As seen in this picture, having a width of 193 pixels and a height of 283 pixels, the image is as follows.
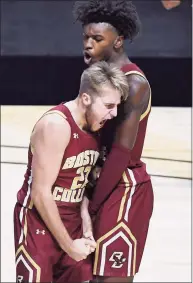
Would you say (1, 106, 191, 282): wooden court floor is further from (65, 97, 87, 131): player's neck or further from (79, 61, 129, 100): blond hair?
(79, 61, 129, 100): blond hair

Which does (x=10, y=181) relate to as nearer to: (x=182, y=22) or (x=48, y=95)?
(x=48, y=95)

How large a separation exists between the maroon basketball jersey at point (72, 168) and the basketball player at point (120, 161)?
0.07 meters

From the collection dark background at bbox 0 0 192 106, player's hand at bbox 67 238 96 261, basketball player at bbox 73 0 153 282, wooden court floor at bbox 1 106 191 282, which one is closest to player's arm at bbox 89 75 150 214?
basketball player at bbox 73 0 153 282

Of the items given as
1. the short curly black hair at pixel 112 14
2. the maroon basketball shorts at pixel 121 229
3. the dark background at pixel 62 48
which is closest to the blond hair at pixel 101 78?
the short curly black hair at pixel 112 14

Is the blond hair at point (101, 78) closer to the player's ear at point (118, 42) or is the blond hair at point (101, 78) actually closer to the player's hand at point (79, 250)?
the player's ear at point (118, 42)

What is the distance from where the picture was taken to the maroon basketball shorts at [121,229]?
2709mm

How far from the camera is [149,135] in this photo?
840 centimetres

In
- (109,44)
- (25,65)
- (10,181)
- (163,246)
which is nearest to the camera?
(109,44)

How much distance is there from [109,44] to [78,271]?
2.73 feet

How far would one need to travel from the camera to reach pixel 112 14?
2.63 m

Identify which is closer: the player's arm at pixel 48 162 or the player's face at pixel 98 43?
the player's arm at pixel 48 162

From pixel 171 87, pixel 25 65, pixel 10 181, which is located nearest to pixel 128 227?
pixel 10 181

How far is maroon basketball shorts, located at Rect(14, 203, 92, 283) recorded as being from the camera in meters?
2.55

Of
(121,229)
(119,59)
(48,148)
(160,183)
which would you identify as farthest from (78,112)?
(160,183)
